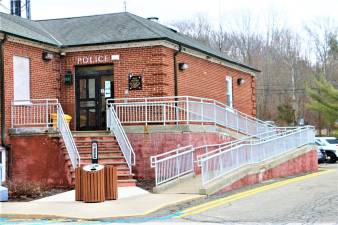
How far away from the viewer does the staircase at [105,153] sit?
1811cm

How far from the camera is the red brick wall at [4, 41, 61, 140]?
19.8 meters

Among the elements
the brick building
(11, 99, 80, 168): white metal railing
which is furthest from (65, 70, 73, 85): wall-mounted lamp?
(11, 99, 80, 168): white metal railing

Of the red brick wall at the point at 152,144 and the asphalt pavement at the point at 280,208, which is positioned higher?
the red brick wall at the point at 152,144

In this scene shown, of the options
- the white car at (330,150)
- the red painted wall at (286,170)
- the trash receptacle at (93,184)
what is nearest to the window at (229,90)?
the red painted wall at (286,170)

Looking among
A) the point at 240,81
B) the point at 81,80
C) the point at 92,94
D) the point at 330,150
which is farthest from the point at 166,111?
the point at 330,150

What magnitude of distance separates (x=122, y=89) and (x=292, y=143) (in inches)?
274

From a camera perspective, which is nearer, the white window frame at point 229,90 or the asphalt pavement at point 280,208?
the asphalt pavement at point 280,208

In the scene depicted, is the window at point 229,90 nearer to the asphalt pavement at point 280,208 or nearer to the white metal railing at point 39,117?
the white metal railing at point 39,117

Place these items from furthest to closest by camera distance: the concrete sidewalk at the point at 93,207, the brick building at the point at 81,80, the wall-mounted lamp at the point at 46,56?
1. the wall-mounted lamp at the point at 46,56
2. the brick building at the point at 81,80
3. the concrete sidewalk at the point at 93,207

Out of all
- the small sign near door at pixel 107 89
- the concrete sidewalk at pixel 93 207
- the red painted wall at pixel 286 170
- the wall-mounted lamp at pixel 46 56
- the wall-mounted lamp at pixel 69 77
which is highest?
the wall-mounted lamp at pixel 46 56

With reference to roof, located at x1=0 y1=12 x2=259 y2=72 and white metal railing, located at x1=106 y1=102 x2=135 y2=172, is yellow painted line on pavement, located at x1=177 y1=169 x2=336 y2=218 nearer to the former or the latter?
white metal railing, located at x1=106 y1=102 x2=135 y2=172

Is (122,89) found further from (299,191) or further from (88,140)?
(299,191)

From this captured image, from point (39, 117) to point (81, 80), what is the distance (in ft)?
10.6

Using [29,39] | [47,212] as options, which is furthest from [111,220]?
[29,39]
